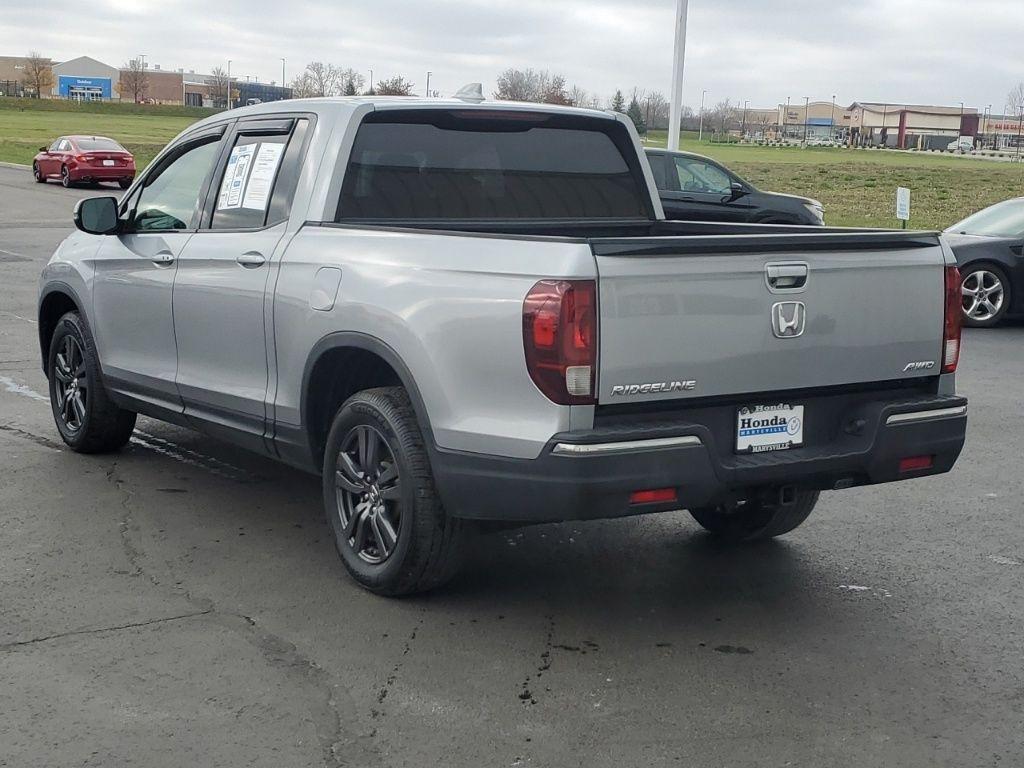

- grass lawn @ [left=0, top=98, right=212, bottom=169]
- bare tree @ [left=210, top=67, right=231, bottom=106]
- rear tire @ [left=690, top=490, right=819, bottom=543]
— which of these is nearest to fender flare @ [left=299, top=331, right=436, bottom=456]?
rear tire @ [left=690, top=490, right=819, bottom=543]

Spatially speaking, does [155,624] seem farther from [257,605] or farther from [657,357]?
[657,357]

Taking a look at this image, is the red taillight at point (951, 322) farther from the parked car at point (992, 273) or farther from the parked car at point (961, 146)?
the parked car at point (961, 146)

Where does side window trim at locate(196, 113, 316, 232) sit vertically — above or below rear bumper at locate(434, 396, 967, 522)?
above

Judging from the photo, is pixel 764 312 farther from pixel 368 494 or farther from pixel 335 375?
pixel 335 375

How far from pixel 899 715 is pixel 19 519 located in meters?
4.04

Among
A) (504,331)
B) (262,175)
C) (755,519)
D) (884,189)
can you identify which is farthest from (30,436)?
(884,189)

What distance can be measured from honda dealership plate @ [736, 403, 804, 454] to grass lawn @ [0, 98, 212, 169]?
4413 centimetres

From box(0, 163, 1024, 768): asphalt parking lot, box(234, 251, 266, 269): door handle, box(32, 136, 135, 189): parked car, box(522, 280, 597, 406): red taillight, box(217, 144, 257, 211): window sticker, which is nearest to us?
box(0, 163, 1024, 768): asphalt parking lot

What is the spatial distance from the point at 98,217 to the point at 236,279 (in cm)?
136

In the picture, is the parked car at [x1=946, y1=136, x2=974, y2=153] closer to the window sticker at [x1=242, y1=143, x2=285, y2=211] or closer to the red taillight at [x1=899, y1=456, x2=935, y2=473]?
the window sticker at [x1=242, y1=143, x2=285, y2=211]

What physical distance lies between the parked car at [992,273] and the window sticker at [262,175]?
10180 mm

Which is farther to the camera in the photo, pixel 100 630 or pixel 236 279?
pixel 236 279

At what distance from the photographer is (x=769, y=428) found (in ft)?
15.9

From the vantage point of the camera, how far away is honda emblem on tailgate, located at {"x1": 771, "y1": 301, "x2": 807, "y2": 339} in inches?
187
